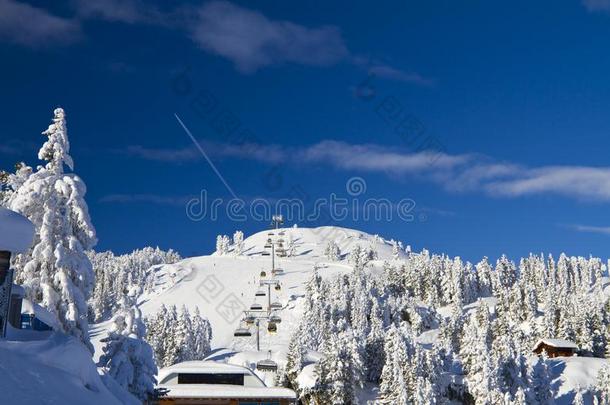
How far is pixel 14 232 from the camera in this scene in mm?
14469

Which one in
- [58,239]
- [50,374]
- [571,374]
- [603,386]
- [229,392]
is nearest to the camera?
[50,374]

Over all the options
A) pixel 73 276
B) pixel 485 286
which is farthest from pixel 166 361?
pixel 485 286

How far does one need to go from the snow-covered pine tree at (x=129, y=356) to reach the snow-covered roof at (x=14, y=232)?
17796mm

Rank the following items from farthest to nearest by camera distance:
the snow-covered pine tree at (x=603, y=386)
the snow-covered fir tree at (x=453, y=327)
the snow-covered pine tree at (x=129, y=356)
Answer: the snow-covered pine tree at (x=603, y=386) → the snow-covered fir tree at (x=453, y=327) → the snow-covered pine tree at (x=129, y=356)

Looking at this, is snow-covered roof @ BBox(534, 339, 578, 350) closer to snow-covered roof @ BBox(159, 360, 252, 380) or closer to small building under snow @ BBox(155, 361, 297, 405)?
small building under snow @ BBox(155, 361, 297, 405)

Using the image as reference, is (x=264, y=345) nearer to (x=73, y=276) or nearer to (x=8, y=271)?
(x=73, y=276)

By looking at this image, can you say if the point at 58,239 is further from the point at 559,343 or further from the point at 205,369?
the point at 559,343

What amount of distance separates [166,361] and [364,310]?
→ 45413mm

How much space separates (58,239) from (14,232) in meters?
13.0

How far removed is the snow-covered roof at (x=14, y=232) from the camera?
14.3 metres

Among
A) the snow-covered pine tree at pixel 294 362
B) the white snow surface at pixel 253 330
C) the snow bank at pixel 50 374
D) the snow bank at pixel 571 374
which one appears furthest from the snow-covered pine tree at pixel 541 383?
the snow bank at pixel 50 374

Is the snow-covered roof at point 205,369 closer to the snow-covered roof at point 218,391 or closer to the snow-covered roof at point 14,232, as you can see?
the snow-covered roof at point 218,391

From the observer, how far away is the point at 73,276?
27.1m

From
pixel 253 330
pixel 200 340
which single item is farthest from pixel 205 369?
pixel 253 330
